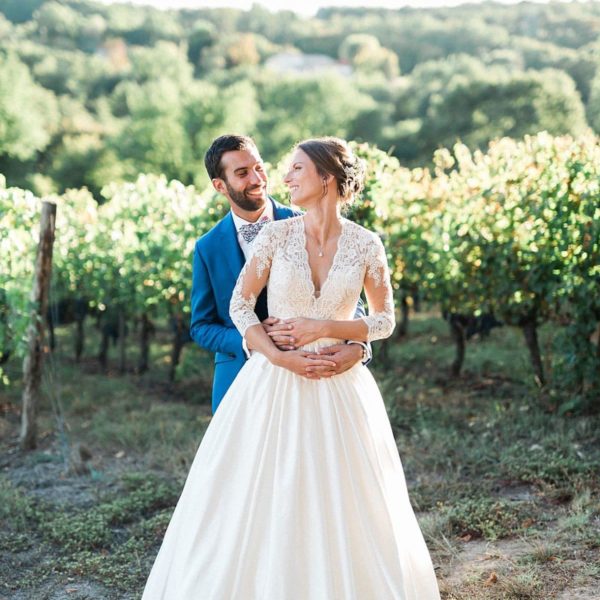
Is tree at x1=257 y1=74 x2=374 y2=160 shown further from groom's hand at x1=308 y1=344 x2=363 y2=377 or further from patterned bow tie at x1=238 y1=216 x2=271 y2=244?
groom's hand at x1=308 y1=344 x2=363 y2=377

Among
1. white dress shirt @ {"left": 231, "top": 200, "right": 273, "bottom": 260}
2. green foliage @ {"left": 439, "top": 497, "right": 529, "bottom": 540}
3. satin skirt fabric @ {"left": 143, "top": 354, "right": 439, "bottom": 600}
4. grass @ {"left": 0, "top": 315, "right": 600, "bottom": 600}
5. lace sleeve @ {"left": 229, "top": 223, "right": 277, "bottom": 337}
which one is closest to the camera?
satin skirt fabric @ {"left": 143, "top": 354, "right": 439, "bottom": 600}

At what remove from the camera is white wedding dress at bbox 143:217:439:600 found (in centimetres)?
275

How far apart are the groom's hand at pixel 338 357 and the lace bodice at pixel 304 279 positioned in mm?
93

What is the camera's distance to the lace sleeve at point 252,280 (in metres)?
2.86

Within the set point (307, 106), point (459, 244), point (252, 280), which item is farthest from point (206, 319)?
point (307, 106)

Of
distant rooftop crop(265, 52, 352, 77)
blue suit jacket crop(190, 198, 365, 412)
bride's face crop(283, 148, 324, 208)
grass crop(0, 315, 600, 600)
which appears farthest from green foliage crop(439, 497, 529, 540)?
distant rooftop crop(265, 52, 352, 77)

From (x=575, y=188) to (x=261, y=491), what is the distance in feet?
14.8

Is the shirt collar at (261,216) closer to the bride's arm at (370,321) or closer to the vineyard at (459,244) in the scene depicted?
the bride's arm at (370,321)

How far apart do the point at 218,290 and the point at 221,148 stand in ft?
1.89

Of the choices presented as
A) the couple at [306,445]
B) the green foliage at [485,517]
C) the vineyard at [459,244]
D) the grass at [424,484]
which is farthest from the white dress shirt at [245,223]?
the vineyard at [459,244]

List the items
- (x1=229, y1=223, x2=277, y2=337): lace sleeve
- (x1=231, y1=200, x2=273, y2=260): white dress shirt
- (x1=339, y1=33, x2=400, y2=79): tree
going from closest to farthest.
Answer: (x1=229, y1=223, x2=277, y2=337): lace sleeve → (x1=231, y1=200, x2=273, y2=260): white dress shirt → (x1=339, y1=33, x2=400, y2=79): tree

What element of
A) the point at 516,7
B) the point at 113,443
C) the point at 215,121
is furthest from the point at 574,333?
the point at 516,7

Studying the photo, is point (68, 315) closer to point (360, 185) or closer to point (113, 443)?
point (113, 443)

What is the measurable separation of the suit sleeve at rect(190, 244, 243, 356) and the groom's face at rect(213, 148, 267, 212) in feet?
0.89
